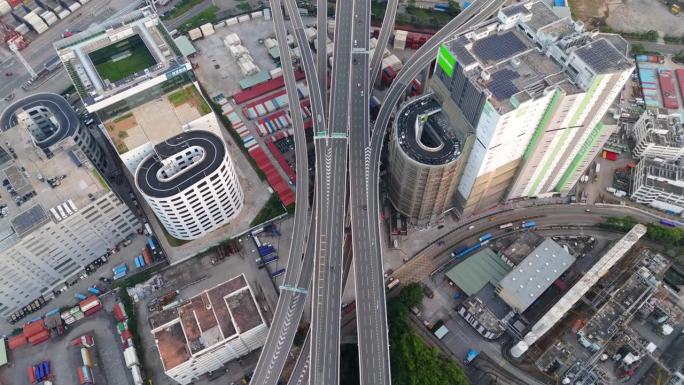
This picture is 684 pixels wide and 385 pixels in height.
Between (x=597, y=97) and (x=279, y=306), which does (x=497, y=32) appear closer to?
(x=597, y=97)

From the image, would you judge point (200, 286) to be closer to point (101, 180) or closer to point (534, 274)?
point (101, 180)

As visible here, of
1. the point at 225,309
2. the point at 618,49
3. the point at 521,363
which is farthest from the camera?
the point at 521,363

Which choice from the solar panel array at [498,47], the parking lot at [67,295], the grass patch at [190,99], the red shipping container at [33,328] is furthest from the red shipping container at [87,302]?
the solar panel array at [498,47]

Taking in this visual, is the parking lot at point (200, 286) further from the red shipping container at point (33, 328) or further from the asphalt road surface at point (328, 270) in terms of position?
the red shipping container at point (33, 328)

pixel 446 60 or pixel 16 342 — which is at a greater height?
pixel 16 342

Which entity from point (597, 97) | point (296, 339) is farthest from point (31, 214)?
point (597, 97)

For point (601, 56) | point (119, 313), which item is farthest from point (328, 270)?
point (601, 56)
